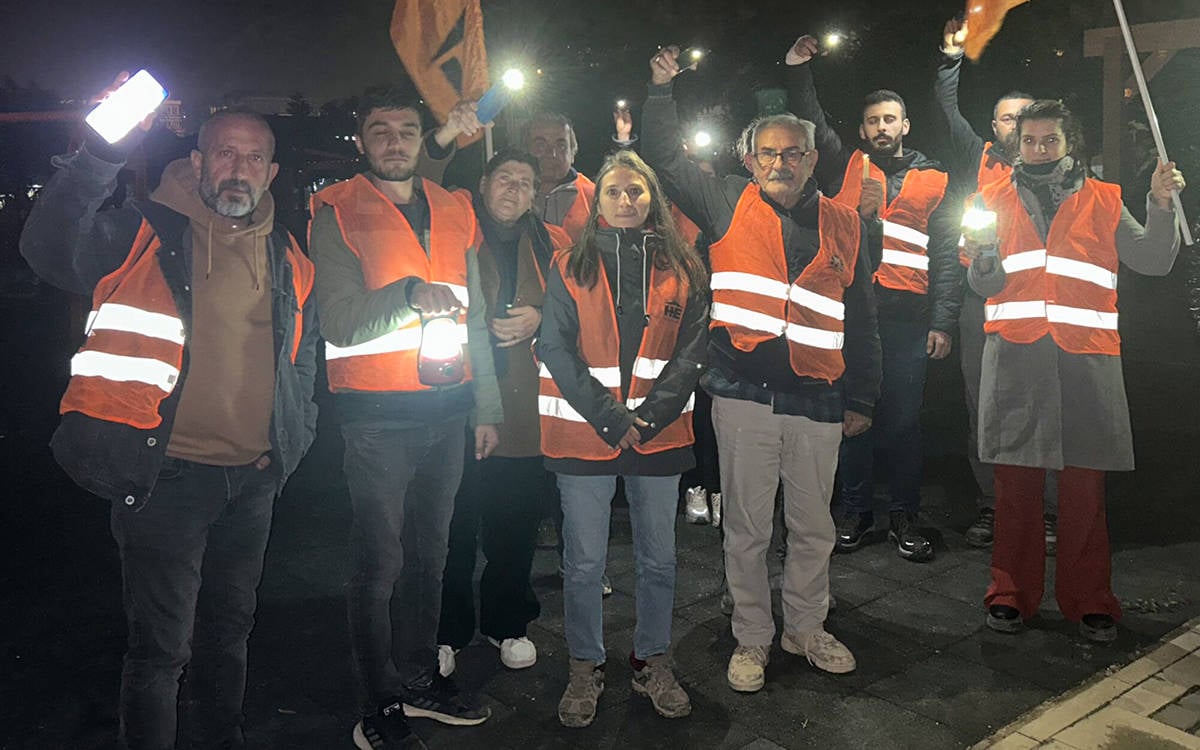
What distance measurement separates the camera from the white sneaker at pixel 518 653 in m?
4.32

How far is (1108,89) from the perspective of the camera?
13.0m

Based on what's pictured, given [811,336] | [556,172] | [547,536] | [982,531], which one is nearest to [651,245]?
[811,336]

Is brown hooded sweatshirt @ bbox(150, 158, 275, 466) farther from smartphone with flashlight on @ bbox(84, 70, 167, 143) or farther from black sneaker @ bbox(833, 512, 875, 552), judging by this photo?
black sneaker @ bbox(833, 512, 875, 552)

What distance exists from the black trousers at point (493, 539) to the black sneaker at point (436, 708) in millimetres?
378

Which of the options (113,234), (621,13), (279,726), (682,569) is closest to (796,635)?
(682,569)

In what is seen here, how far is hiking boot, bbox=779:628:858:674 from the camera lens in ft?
13.8

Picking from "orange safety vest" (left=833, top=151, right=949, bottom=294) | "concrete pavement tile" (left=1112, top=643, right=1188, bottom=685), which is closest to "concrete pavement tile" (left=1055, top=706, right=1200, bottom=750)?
"concrete pavement tile" (left=1112, top=643, right=1188, bottom=685)

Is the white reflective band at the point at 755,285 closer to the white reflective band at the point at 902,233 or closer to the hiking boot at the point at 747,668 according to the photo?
the hiking boot at the point at 747,668

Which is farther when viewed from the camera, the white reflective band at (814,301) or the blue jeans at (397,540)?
the white reflective band at (814,301)

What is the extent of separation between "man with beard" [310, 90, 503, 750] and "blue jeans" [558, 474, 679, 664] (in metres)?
0.50

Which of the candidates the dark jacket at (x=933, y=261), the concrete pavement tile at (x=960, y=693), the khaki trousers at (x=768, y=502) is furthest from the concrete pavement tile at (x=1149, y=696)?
the dark jacket at (x=933, y=261)

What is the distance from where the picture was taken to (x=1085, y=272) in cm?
451

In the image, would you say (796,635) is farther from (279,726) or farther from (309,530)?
(309,530)

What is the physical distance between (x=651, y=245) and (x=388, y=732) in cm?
202
